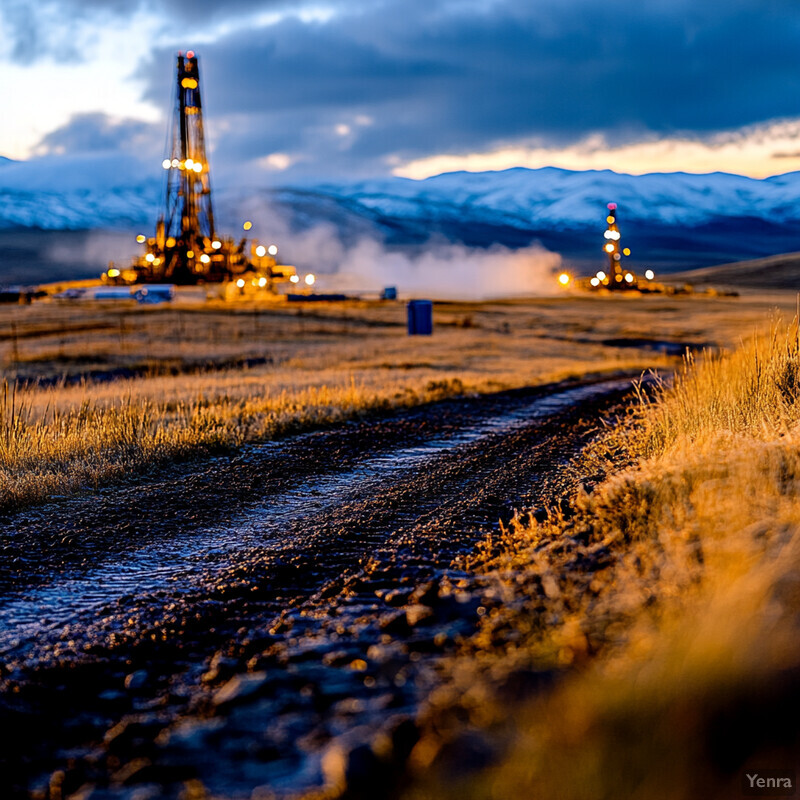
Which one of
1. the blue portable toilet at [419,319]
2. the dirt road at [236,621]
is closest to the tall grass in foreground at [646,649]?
the dirt road at [236,621]

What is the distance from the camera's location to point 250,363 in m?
28.1

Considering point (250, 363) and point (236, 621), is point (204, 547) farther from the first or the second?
point (250, 363)

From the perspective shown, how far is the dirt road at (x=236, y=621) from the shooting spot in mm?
3273

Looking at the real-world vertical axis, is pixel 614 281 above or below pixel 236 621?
above

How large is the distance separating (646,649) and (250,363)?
83.7 ft

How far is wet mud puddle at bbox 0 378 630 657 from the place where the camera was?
4945mm

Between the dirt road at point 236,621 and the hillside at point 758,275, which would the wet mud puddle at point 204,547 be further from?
the hillside at point 758,275

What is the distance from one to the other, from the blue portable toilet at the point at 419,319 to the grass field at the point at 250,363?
88 centimetres

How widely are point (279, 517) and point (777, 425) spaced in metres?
3.99

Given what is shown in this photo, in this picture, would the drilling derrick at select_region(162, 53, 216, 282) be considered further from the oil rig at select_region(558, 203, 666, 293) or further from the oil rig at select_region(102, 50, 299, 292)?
the oil rig at select_region(558, 203, 666, 293)

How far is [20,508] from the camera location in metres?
7.23

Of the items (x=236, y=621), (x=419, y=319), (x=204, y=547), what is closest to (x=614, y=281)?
(x=419, y=319)

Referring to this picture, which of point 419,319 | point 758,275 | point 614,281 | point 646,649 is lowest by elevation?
point 646,649

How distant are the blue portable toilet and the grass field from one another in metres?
0.88
